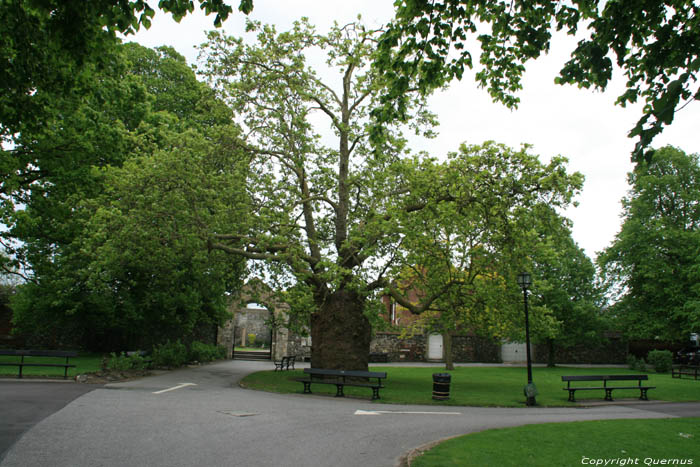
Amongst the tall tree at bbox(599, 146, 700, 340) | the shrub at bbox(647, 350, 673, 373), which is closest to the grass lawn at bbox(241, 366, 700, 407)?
the shrub at bbox(647, 350, 673, 373)

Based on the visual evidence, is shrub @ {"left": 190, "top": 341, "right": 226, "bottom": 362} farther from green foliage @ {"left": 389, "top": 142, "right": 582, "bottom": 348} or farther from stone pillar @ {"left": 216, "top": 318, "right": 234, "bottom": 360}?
green foliage @ {"left": 389, "top": 142, "right": 582, "bottom": 348}

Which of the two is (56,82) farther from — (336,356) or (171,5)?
(336,356)

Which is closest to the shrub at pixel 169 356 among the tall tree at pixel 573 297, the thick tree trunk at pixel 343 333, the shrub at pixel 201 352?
the shrub at pixel 201 352

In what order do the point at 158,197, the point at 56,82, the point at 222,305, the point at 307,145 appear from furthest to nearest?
the point at 222,305 → the point at 307,145 → the point at 158,197 → the point at 56,82

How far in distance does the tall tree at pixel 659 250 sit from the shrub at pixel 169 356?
2911 centimetres

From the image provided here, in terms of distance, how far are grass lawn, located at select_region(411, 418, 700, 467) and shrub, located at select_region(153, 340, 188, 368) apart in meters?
17.3

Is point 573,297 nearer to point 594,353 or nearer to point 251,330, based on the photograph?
point 594,353

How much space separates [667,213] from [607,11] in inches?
1217

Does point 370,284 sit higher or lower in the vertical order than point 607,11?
lower

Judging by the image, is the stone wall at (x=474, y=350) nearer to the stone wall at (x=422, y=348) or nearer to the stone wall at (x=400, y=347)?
the stone wall at (x=422, y=348)

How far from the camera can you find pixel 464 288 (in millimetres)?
16844

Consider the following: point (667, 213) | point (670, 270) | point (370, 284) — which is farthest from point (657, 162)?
point (370, 284)

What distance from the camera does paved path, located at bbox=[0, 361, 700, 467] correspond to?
6461 mm

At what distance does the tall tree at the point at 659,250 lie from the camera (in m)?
28.6
